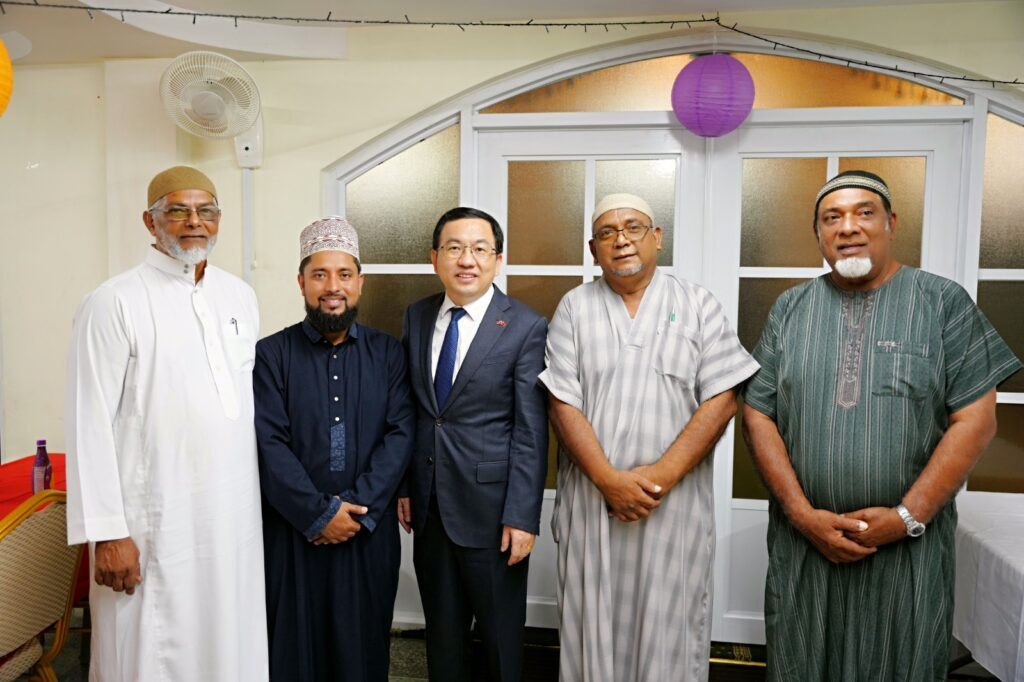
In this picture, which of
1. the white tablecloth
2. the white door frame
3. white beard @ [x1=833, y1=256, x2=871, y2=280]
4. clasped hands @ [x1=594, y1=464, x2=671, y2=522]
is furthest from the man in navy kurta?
the white tablecloth

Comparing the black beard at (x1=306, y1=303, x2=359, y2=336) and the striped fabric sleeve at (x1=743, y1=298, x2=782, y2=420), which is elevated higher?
the black beard at (x1=306, y1=303, x2=359, y2=336)

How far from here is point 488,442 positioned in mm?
2062

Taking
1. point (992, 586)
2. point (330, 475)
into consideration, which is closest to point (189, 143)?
point (330, 475)

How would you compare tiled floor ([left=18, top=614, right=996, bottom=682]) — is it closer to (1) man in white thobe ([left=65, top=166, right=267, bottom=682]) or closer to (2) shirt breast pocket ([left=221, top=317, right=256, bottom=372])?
(1) man in white thobe ([left=65, top=166, right=267, bottom=682])

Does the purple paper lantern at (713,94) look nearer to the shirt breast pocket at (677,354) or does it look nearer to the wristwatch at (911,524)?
the shirt breast pocket at (677,354)

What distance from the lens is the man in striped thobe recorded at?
6.66ft

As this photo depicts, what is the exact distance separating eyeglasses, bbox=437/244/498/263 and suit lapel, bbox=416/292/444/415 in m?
0.19

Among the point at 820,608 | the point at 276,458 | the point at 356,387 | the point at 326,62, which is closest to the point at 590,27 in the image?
the point at 326,62

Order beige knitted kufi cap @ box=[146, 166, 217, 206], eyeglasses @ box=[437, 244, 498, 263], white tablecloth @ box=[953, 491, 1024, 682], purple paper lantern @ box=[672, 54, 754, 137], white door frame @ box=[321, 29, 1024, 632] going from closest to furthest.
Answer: white tablecloth @ box=[953, 491, 1024, 682]
beige knitted kufi cap @ box=[146, 166, 217, 206]
eyeglasses @ box=[437, 244, 498, 263]
purple paper lantern @ box=[672, 54, 754, 137]
white door frame @ box=[321, 29, 1024, 632]

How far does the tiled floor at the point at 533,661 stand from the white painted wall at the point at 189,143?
1.08 meters

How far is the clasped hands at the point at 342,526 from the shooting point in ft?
6.58

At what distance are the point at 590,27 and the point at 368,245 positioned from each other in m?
1.39

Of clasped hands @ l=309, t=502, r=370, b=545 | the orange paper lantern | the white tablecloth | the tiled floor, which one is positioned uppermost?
the orange paper lantern

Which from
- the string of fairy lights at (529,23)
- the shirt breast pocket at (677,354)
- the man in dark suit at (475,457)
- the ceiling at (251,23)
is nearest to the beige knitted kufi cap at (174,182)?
the man in dark suit at (475,457)
